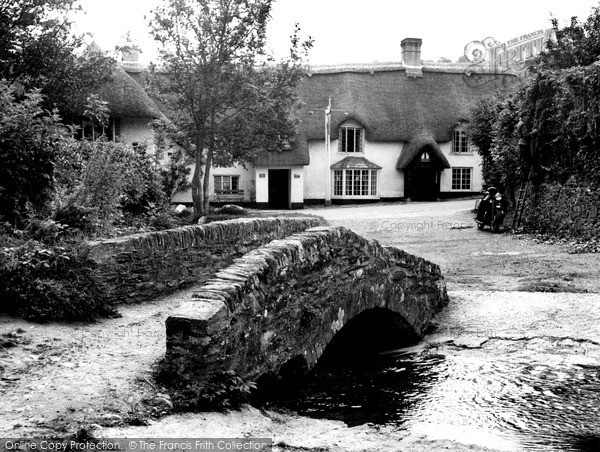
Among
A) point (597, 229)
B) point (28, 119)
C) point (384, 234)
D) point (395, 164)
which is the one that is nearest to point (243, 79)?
point (384, 234)

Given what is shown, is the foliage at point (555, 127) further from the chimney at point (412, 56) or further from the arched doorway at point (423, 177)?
the chimney at point (412, 56)

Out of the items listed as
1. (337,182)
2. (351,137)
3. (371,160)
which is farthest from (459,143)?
(337,182)

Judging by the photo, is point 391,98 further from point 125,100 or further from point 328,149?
point 125,100

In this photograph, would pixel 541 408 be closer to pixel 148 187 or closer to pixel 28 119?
pixel 28 119

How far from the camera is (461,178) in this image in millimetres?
44156

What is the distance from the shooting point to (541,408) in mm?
7227

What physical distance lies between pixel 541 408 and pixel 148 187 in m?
13.3

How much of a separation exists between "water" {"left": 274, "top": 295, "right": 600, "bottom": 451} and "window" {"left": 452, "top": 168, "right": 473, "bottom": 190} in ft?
112

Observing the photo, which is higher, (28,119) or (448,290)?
(28,119)

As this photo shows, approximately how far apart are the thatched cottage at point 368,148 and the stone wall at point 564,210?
1916 cm

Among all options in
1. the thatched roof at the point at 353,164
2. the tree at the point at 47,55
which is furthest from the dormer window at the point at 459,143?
the tree at the point at 47,55

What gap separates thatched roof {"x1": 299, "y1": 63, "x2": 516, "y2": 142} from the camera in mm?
41781

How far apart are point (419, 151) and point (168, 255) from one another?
33.2m

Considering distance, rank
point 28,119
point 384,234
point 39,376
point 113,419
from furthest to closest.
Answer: point 384,234
point 28,119
point 39,376
point 113,419
